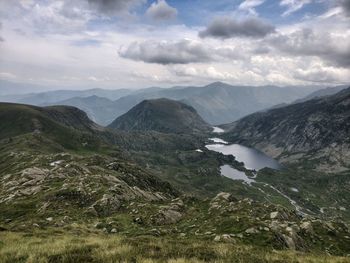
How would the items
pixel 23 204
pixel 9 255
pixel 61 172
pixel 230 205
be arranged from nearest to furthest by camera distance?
pixel 9 255 < pixel 230 205 < pixel 23 204 < pixel 61 172

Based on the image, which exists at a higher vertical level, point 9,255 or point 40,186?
point 9,255

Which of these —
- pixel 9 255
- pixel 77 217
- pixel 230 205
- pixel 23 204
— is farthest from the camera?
pixel 23 204

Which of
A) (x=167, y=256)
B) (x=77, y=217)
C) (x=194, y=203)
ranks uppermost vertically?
(x=167, y=256)

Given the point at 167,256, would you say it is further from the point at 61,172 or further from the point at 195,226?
the point at 61,172

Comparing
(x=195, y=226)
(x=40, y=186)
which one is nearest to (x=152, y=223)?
(x=195, y=226)

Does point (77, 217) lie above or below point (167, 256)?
below

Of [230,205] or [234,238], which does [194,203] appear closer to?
[230,205]

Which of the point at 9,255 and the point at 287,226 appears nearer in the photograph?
the point at 9,255

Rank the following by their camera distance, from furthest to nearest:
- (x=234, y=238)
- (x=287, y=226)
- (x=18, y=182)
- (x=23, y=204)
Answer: (x=18, y=182), (x=23, y=204), (x=287, y=226), (x=234, y=238)

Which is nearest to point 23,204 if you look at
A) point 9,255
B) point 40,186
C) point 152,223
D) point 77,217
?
point 40,186
